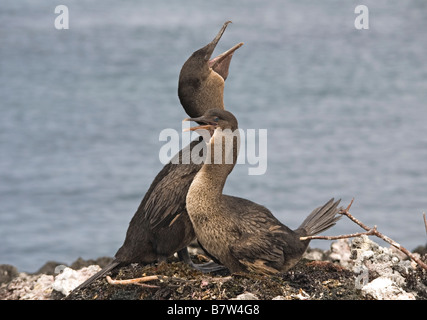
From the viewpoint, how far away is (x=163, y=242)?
632 centimetres

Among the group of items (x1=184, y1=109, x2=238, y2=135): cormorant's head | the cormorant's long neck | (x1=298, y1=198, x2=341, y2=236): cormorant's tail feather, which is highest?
the cormorant's long neck

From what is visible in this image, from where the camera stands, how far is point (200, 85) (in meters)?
6.57

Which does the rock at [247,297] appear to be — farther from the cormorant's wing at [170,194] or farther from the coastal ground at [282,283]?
the cormorant's wing at [170,194]

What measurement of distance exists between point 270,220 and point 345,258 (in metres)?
1.60

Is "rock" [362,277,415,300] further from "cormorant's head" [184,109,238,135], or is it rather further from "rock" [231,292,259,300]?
"cormorant's head" [184,109,238,135]

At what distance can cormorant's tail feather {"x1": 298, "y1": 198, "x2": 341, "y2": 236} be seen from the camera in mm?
6566

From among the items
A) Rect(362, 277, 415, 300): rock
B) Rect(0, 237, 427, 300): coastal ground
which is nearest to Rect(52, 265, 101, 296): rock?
Rect(0, 237, 427, 300): coastal ground

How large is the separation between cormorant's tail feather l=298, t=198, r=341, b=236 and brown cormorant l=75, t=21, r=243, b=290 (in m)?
0.90

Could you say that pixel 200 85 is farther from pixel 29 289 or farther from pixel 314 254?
pixel 29 289

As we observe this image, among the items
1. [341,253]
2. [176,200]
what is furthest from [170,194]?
[341,253]

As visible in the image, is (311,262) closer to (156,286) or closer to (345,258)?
(345,258)

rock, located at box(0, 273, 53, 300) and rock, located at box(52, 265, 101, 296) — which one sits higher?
rock, located at box(52, 265, 101, 296)
